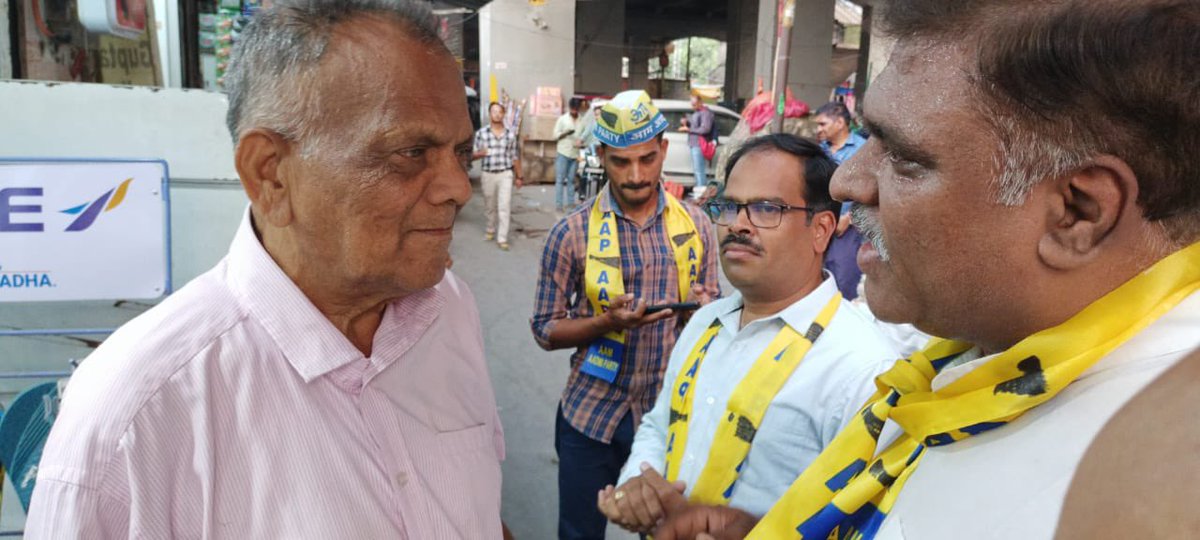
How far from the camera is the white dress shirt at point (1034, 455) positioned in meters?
0.73

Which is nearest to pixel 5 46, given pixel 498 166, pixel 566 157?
pixel 498 166

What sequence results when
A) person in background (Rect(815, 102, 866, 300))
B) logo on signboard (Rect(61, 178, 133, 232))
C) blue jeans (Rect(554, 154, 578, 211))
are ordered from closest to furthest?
logo on signboard (Rect(61, 178, 133, 232))
person in background (Rect(815, 102, 866, 300))
blue jeans (Rect(554, 154, 578, 211))

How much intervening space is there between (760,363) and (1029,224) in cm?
94

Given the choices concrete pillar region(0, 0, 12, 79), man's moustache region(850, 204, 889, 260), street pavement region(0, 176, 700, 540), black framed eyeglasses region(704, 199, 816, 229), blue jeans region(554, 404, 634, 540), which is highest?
concrete pillar region(0, 0, 12, 79)

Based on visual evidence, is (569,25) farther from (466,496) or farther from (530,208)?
(466,496)

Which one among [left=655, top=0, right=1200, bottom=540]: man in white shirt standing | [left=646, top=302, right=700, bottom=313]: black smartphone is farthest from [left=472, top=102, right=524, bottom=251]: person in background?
[left=655, top=0, right=1200, bottom=540]: man in white shirt standing

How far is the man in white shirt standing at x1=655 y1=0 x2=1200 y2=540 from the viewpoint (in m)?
0.71

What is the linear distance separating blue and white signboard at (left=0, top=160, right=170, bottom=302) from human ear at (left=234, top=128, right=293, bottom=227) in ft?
7.47

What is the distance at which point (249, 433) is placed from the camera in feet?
3.62

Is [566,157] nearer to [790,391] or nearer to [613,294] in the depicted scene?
[613,294]

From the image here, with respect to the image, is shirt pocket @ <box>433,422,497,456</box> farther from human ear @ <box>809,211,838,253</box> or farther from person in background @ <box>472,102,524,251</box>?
person in background @ <box>472,102,524,251</box>

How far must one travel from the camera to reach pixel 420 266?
128cm

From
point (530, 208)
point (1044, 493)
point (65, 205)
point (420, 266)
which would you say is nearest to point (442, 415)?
point (420, 266)

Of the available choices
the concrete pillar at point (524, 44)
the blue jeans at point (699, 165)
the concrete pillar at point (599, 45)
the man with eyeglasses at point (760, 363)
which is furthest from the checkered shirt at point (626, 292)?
the concrete pillar at point (599, 45)
